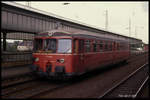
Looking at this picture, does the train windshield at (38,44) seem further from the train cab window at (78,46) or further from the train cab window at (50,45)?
the train cab window at (78,46)

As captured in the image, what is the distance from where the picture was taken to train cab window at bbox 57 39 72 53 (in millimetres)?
10555

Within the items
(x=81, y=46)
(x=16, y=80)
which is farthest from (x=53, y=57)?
(x=16, y=80)

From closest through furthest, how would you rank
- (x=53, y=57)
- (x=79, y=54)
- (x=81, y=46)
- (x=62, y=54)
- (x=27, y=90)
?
(x=27, y=90) < (x=62, y=54) < (x=53, y=57) < (x=79, y=54) < (x=81, y=46)

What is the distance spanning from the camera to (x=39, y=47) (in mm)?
11328

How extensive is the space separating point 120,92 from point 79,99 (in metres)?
2.37

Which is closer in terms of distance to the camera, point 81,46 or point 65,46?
point 65,46

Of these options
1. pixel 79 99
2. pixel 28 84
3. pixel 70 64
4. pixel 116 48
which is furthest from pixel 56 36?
pixel 116 48

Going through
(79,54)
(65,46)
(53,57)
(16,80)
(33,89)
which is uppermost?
(65,46)

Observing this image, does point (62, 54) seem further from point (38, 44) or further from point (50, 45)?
point (38, 44)

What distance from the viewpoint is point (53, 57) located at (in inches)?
416

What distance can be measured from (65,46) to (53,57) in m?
0.85

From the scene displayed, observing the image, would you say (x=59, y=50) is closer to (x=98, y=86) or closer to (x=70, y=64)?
(x=70, y=64)

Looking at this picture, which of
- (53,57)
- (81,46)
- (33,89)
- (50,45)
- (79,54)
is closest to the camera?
(33,89)

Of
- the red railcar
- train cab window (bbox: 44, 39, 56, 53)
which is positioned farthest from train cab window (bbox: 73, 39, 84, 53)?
train cab window (bbox: 44, 39, 56, 53)
